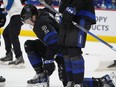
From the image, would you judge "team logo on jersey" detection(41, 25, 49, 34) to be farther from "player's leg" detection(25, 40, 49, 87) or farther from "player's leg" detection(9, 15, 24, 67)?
"player's leg" detection(9, 15, 24, 67)

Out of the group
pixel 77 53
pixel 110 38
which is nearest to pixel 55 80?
pixel 77 53

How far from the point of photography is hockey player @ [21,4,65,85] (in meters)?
3.33

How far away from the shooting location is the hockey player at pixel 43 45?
3326 mm

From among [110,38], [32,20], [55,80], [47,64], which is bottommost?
[110,38]

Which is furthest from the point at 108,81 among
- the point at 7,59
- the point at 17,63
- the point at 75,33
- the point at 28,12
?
the point at 7,59

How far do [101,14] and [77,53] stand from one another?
4.10 meters

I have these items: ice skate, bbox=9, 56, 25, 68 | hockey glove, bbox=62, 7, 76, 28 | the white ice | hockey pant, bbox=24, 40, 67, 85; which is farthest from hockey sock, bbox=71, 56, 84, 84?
ice skate, bbox=9, 56, 25, 68

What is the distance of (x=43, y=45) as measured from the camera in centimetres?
363

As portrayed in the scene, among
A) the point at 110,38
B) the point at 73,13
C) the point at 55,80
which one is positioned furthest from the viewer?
the point at 110,38

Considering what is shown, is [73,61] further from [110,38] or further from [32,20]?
[110,38]

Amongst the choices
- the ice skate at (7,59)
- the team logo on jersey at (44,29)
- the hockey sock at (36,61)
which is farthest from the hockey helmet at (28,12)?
the ice skate at (7,59)

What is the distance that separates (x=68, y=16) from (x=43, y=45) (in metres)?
0.55

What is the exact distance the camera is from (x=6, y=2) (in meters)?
4.66

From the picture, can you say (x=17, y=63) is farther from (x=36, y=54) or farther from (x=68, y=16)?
(x=68, y=16)
